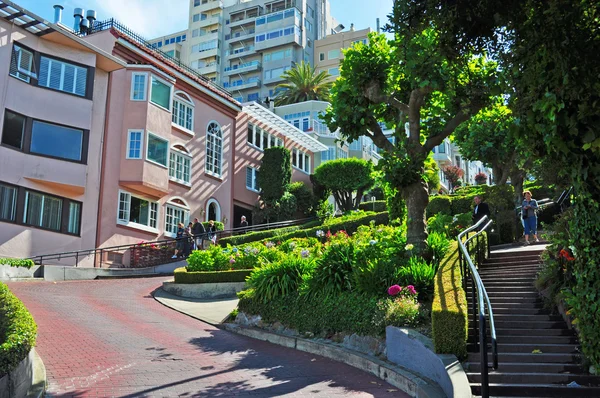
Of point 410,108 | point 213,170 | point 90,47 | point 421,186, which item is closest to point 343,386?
point 421,186

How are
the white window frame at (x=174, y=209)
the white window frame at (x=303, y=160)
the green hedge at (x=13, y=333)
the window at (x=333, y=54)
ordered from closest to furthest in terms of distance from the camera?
A: the green hedge at (x=13, y=333) → the white window frame at (x=174, y=209) → the white window frame at (x=303, y=160) → the window at (x=333, y=54)

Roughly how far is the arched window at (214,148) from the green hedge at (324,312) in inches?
774

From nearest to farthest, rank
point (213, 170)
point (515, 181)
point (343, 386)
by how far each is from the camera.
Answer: point (343, 386)
point (515, 181)
point (213, 170)

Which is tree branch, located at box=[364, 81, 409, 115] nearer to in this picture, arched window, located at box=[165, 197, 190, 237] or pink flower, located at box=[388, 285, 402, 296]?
pink flower, located at box=[388, 285, 402, 296]

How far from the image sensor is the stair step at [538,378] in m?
7.30

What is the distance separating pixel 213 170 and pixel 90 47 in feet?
32.4

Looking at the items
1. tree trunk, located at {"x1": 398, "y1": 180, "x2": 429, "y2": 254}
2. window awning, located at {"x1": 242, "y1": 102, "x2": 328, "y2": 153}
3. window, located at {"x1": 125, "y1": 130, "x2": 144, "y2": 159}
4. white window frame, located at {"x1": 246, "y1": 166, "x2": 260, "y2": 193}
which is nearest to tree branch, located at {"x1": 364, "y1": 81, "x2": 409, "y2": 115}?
tree trunk, located at {"x1": 398, "y1": 180, "x2": 429, "y2": 254}

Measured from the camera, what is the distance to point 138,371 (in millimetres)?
8680

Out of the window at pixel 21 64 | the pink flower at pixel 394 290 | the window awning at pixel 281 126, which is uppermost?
the window awning at pixel 281 126

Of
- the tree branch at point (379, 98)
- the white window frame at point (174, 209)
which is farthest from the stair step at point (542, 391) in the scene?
the white window frame at point (174, 209)

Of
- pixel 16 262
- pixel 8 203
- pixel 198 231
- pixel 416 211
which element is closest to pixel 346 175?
pixel 198 231

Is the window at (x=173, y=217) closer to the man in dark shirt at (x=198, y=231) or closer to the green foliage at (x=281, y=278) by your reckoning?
the man in dark shirt at (x=198, y=231)

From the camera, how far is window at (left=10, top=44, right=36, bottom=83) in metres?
22.7

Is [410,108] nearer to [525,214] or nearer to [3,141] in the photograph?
[525,214]
